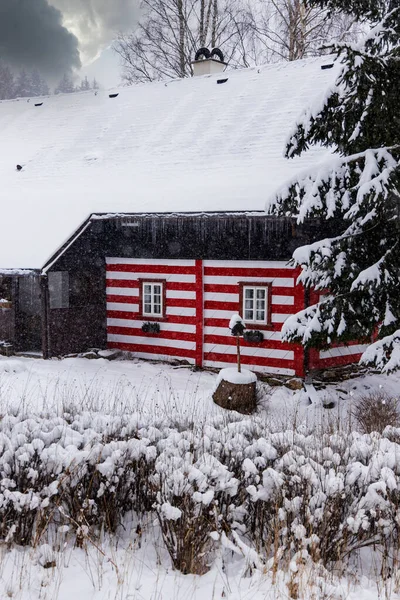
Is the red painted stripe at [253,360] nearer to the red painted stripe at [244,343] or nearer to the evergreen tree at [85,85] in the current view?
the red painted stripe at [244,343]

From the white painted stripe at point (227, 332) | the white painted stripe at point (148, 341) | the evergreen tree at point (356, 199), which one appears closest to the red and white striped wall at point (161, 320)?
the white painted stripe at point (148, 341)

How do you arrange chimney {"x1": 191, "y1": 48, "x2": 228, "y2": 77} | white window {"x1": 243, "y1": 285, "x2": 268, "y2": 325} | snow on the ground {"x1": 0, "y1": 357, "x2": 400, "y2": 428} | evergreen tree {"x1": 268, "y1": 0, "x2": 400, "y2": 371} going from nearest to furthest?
evergreen tree {"x1": 268, "y1": 0, "x2": 400, "y2": 371} < snow on the ground {"x1": 0, "y1": 357, "x2": 400, "y2": 428} < white window {"x1": 243, "y1": 285, "x2": 268, "y2": 325} < chimney {"x1": 191, "y1": 48, "x2": 228, "y2": 77}

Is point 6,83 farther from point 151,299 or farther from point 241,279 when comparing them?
point 241,279

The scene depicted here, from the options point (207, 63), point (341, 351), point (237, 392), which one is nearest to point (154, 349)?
point (237, 392)

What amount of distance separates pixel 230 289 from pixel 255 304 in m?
0.74

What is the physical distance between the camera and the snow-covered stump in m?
11.0

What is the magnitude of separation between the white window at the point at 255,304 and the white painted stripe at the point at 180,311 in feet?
4.68

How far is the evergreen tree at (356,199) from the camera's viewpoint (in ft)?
26.5

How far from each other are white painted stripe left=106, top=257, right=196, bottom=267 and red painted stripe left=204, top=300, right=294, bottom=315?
1.07 meters

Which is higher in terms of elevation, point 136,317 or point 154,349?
point 136,317

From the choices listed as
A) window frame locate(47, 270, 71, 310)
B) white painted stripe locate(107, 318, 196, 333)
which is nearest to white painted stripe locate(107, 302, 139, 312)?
white painted stripe locate(107, 318, 196, 333)

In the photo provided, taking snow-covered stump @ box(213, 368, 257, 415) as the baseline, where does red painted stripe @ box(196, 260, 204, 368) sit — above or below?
above

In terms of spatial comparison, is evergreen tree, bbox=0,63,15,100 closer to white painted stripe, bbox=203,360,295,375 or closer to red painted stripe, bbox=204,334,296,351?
red painted stripe, bbox=204,334,296,351

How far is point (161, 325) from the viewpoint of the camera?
583 inches
